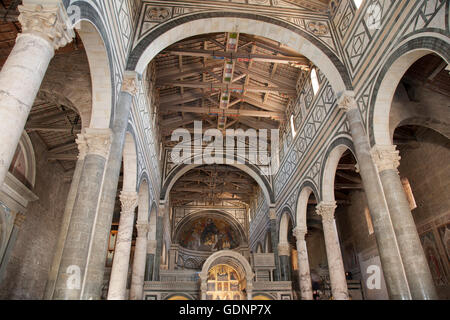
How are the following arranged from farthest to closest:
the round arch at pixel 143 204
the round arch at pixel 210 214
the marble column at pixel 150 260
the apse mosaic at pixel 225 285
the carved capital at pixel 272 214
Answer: the round arch at pixel 210 214 → the carved capital at pixel 272 214 → the apse mosaic at pixel 225 285 → the marble column at pixel 150 260 → the round arch at pixel 143 204

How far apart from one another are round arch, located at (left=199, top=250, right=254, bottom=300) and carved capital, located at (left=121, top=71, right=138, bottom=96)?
11.1m

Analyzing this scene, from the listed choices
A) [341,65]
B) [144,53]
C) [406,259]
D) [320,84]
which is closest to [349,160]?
[320,84]

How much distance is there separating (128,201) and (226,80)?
26.7ft

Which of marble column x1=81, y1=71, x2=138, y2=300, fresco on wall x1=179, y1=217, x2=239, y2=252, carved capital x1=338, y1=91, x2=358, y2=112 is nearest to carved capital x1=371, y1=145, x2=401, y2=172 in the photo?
carved capital x1=338, y1=91, x2=358, y2=112

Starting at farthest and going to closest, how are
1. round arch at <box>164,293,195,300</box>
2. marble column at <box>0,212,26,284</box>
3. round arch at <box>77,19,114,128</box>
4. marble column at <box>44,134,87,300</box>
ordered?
1. round arch at <box>164,293,195,300</box>
2. marble column at <box>0,212,26,284</box>
3. round arch at <box>77,19,114,128</box>
4. marble column at <box>44,134,87,300</box>

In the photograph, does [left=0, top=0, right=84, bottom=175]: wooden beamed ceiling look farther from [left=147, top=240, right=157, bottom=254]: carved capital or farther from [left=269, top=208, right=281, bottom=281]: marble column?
[left=269, top=208, right=281, bottom=281]: marble column

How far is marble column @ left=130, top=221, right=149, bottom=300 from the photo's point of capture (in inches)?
587

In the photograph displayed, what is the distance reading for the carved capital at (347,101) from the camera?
9.98m

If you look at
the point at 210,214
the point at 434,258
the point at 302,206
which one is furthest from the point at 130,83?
the point at 210,214

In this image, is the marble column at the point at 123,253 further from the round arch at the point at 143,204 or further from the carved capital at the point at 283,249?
the carved capital at the point at 283,249

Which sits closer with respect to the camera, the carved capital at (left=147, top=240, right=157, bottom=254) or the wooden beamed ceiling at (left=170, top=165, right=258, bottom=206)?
the carved capital at (left=147, top=240, right=157, bottom=254)

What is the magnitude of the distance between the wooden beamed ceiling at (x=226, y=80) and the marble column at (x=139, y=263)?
6.53m

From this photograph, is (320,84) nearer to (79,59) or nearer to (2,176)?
(79,59)

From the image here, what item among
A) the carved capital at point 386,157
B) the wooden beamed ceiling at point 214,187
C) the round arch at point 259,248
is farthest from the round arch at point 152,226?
the carved capital at point 386,157
